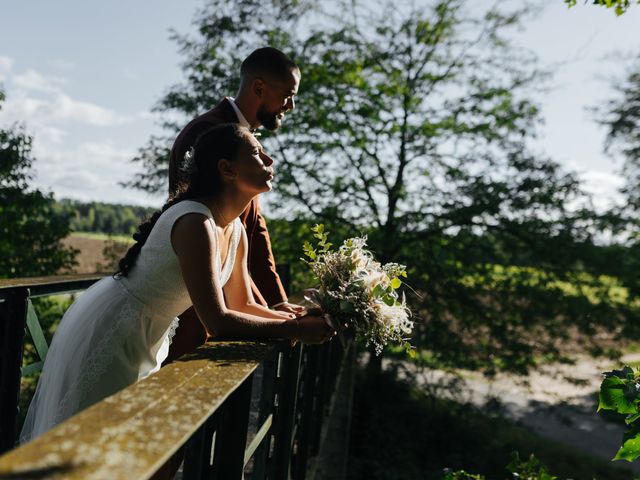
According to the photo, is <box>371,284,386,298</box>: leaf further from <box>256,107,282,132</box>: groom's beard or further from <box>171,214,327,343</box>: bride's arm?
<box>256,107,282,132</box>: groom's beard

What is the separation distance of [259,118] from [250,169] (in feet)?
3.82

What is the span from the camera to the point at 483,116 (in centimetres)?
1006

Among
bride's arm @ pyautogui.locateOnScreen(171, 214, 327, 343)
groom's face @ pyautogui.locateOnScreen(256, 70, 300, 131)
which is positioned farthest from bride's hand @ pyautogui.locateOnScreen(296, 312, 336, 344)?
groom's face @ pyautogui.locateOnScreen(256, 70, 300, 131)

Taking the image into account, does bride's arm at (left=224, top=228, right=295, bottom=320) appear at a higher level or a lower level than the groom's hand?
higher

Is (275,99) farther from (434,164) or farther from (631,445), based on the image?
(434,164)

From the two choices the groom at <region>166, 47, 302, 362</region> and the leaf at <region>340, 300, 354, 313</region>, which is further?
the groom at <region>166, 47, 302, 362</region>

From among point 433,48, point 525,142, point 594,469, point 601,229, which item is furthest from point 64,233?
point 594,469

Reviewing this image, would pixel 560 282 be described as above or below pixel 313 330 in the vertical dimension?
above

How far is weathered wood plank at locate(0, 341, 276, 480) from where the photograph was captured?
0.83 meters

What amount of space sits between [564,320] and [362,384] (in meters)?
3.62

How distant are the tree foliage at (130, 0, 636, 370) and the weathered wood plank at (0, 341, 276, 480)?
26.5 feet

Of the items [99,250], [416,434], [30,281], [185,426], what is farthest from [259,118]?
[99,250]

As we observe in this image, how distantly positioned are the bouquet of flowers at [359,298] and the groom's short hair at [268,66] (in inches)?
48.9

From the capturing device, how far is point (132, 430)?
1.02 m
